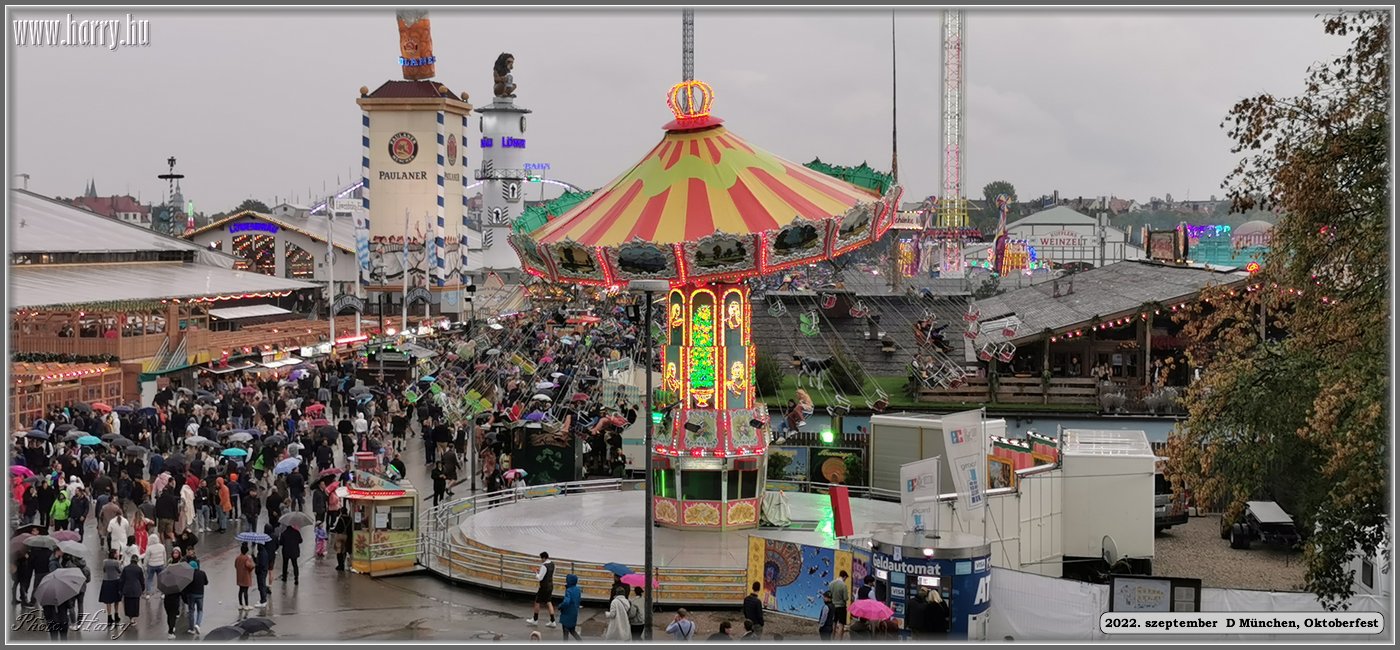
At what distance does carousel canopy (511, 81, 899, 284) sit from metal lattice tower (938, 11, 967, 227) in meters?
77.4

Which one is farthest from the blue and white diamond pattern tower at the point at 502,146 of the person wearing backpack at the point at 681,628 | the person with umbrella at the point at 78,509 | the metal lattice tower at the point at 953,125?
the person wearing backpack at the point at 681,628

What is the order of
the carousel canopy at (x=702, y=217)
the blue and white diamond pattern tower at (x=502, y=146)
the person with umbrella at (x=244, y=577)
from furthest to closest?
the blue and white diamond pattern tower at (x=502, y=146)
the carousel canopy at (x=702, y=217)
the person with umbrella at (x=244, y=577)

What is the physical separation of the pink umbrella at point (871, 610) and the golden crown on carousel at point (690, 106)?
11240 millimetres

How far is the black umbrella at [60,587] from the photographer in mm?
18438

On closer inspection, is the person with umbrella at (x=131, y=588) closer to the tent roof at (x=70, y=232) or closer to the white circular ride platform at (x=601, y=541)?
the white circular ride platform at (x=601, y=541)

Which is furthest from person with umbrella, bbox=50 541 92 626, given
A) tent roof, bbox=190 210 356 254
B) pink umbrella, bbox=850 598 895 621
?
tent roof, bbox=190 210 356 254

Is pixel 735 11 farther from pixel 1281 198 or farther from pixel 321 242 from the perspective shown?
pixel 321 242

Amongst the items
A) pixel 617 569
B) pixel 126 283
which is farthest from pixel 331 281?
pixel 617 569

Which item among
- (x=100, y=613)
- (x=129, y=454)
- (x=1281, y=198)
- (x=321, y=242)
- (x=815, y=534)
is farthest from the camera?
(x=321, y=242)

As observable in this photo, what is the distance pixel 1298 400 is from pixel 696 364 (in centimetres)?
1087

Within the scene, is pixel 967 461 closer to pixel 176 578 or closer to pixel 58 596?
pixel 176 578

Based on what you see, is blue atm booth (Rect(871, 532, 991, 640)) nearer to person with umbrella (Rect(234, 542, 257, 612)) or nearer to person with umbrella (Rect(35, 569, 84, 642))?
person with umbrella (Rect(234, 542, 257, 612))

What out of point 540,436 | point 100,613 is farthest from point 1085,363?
point 100,613

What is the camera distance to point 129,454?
29.3m
